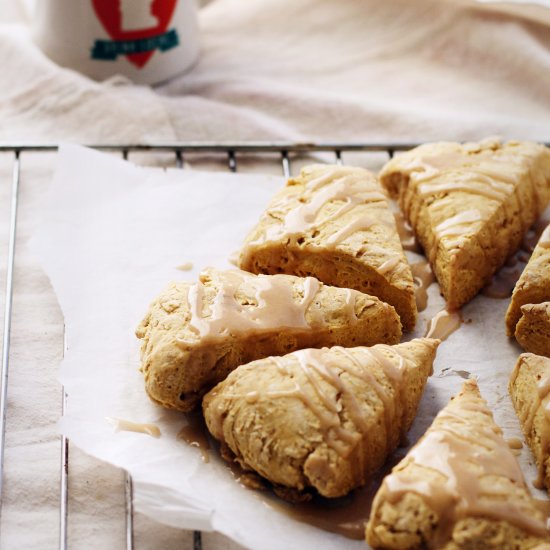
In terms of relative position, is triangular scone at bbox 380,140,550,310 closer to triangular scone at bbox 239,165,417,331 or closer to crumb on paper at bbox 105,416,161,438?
triangular scone at bbox 239,165,417,331

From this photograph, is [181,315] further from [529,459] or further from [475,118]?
[475,118]

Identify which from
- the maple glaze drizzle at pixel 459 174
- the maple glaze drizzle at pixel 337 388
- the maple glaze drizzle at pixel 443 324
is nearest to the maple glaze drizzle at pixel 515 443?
the maple glaze drizzle at pixel 337 388

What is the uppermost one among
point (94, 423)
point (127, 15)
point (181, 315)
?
point (127, 15)

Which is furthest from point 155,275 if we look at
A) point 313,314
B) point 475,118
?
point 475,118

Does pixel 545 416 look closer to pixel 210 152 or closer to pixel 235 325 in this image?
pixel 235 325

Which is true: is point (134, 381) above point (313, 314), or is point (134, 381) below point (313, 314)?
below

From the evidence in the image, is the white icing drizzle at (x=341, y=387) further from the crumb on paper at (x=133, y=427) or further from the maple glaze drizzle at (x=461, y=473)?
the crumb on paper at (x=133, y=427)
